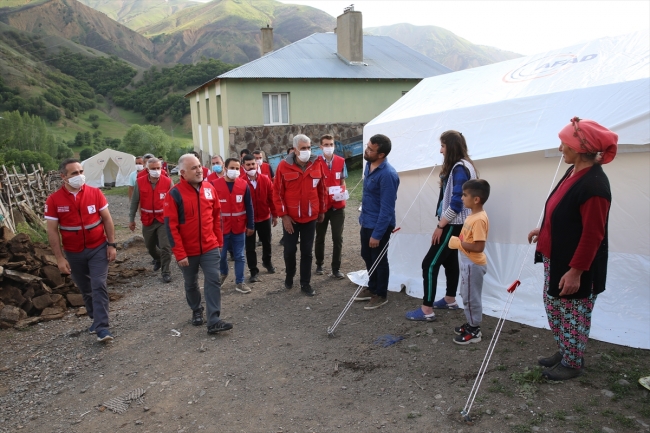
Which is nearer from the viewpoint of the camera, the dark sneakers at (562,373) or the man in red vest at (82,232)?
the dark sneakers at (562,373)

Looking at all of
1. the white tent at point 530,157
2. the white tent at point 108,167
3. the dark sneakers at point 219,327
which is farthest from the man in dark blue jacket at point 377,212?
the white tent at point 108,167

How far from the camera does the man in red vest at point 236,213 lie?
6.24 m

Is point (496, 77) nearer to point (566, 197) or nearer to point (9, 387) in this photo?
point (566, 197)

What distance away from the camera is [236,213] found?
6234 mm

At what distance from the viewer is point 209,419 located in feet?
11.3

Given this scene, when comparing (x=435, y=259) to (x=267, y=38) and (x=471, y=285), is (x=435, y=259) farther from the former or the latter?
(x=267, y=38)

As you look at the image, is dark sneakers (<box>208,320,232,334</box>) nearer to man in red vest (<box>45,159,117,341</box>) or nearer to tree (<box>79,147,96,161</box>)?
man in red vest (<box>45,159,117,341</box>)

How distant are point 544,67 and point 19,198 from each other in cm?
1305

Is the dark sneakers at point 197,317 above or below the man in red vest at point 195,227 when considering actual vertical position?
below

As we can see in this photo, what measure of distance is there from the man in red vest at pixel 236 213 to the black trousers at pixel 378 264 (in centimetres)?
169

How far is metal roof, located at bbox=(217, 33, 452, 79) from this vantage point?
21.1 m

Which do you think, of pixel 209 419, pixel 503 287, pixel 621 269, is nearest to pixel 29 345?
pixel 209 419

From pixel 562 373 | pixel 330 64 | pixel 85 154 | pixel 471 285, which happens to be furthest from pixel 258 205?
pixel 85 154

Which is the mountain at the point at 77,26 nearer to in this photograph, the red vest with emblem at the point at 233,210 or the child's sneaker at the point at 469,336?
the red vest with emblem at the point at 233,210
